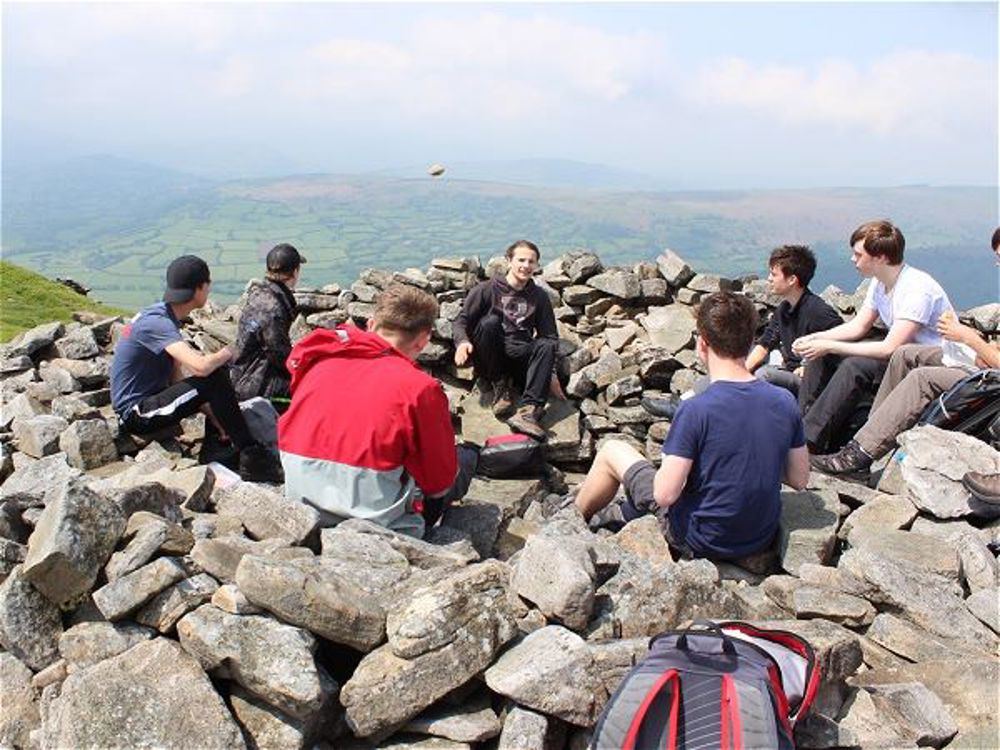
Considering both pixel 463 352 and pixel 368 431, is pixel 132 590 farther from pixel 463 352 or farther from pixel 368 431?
pixel 463 352

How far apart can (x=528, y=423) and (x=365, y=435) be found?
558 cm

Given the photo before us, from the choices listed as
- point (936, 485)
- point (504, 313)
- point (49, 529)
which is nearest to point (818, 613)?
point (936, 485)

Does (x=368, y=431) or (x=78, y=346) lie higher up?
(x=368, y=431)

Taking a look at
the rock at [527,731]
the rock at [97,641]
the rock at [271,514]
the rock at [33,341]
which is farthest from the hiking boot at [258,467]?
the rock at [33,341]

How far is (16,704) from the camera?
4590 millimetres

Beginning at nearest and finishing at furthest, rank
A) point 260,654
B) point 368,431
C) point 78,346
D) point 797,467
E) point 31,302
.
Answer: point 260,654
point 368,431
point 797,467
point 78,346
point 31,302

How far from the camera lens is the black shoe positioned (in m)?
11.5

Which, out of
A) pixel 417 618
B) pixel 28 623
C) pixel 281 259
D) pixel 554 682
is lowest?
pixel 28 623

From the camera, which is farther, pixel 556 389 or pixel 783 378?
pixel 556 389

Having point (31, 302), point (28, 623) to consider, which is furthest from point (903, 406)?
point (31, 302)

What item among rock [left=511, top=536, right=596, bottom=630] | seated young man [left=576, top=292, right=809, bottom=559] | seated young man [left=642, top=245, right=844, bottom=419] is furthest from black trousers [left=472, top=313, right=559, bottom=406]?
rock [left=511, top=536, right=596, bottom=630]

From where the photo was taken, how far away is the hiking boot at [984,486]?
720 cm

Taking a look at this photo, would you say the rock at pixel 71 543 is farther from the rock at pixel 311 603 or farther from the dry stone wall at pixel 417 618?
the rock at pixel 311 603

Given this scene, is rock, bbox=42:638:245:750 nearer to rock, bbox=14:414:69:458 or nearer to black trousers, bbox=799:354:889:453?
rock, bbox=14:414:69:458
